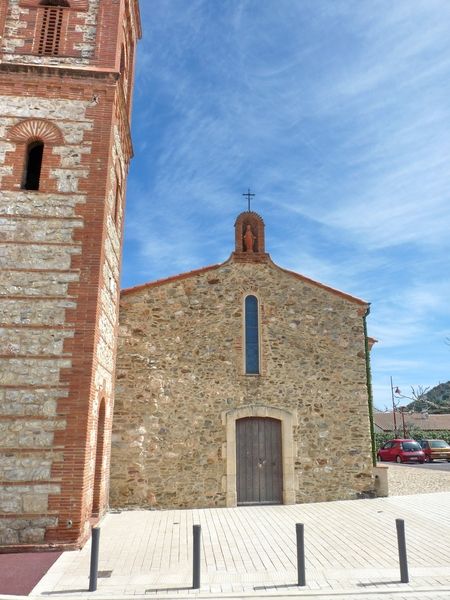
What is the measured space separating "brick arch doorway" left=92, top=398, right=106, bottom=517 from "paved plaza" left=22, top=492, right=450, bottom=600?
406mm

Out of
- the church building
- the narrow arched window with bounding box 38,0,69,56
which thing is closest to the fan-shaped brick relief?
the narrow arched window with bounding box 38,0,69,56

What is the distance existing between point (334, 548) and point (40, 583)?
451cm

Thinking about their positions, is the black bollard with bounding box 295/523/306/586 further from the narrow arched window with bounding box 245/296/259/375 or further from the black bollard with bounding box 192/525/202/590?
the narrow arched window with bounding box 245/296/259/375

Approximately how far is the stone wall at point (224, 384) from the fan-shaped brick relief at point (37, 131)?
427 cm

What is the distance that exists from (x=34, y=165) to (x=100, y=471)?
6625 millimetres

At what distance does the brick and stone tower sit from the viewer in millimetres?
7457

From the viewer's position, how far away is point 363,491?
38.8 ft

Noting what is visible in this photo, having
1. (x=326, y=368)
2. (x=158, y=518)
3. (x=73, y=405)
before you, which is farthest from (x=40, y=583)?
(x=326, y=368)

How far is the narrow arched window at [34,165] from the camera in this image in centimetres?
934

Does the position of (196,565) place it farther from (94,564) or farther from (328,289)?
(328,289)

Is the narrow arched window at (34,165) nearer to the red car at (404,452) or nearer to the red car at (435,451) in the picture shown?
the red car at (404,452)

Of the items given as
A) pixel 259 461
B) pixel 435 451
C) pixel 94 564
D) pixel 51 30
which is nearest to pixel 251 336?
pixel 259 461

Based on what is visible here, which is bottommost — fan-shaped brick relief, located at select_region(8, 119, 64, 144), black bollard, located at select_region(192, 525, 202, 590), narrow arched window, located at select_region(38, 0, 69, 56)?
black bollard, located at select_region(192, 525, 202, 590)

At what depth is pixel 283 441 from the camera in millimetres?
11727
